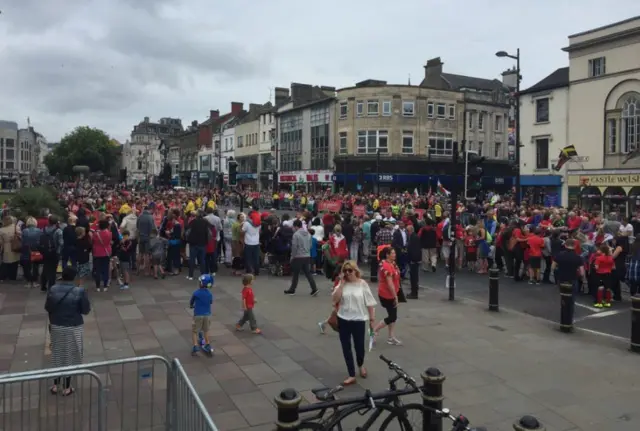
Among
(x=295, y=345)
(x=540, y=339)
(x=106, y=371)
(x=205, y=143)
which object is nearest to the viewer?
(x=106, y=371)

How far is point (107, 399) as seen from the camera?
555cm

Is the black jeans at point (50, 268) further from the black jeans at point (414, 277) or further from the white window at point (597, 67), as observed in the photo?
the white window at point (597, 67)

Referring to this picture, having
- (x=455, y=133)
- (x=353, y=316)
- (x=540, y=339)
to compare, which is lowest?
(x=540, y=339)

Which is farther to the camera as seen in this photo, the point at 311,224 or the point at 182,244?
the point at 311,224

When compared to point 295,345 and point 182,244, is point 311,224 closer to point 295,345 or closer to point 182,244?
point 182,244

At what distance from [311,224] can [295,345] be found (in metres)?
Result: 8.16

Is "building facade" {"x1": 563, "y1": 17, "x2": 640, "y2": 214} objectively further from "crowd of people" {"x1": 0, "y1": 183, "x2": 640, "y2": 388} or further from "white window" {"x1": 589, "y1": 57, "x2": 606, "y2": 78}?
"crowd of people" {"x1": 0, "y1": 183, "x2": 640, "y2": 388}

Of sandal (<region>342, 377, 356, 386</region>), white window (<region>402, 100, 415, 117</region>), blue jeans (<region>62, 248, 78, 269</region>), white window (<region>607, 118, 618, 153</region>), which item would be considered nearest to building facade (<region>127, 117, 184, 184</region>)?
white window (<region>402, 100, 415, 117</region>)

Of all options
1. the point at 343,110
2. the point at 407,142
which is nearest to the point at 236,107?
the point at 343,110

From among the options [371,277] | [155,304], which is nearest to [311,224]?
[371,277]

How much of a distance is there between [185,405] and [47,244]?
8439 millimetres

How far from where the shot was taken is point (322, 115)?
5447 cm

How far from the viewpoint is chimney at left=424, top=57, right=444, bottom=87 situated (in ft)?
180

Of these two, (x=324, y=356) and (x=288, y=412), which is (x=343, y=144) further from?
(x=288, y=412)
